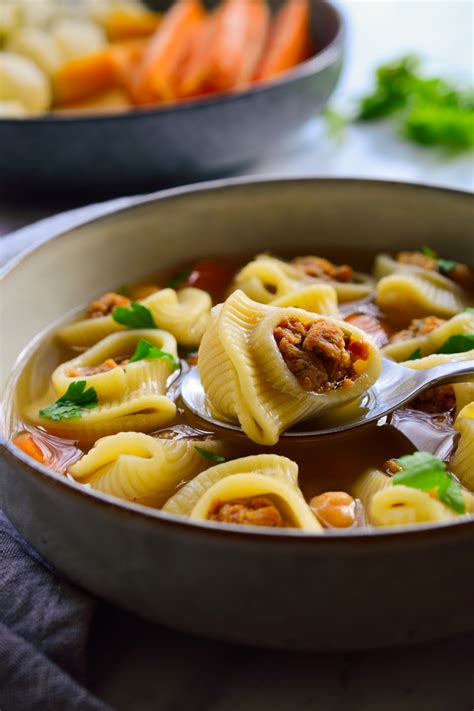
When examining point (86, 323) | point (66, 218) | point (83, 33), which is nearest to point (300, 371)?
point (86, 323)

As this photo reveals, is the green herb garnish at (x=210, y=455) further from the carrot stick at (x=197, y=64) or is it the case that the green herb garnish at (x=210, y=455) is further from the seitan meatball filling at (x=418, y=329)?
the carrot stick at (x=197, y=64)

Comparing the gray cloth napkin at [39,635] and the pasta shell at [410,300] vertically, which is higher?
the pasta shell at [410,300]

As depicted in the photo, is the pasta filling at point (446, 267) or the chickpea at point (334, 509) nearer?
the chickpea at point (334, 509)

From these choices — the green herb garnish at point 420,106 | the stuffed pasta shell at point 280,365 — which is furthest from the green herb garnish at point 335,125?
the stuffed pasta shell at point 280,365

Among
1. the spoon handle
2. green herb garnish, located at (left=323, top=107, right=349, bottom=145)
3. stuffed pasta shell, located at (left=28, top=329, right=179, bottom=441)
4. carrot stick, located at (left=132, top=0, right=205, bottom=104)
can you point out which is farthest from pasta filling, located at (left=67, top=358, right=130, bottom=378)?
green herb garnish, located at (left=323, top=107, right=349, bottom=145)

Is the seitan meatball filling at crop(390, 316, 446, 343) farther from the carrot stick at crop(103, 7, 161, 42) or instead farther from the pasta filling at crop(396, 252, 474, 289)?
the carrot stick at crop(103, 7, 161, 42)

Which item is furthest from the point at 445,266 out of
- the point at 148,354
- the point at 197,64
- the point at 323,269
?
the point at 197,64

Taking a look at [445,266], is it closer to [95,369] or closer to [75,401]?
[95,369]
